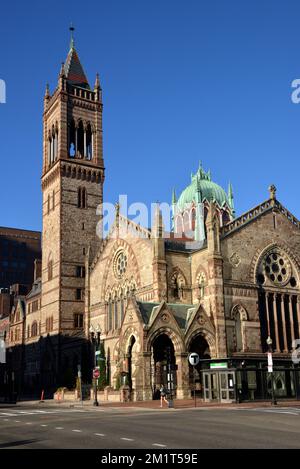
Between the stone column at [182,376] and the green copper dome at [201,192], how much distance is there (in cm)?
5202

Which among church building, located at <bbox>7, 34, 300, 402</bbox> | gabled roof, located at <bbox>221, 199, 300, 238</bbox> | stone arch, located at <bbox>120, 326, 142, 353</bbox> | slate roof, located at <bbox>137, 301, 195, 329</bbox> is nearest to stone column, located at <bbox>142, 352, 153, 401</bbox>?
church building, located at <bbox>7, 34, 300, 402</bbox>

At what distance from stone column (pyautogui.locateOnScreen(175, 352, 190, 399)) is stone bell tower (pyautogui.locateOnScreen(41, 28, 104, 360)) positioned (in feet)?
75.2

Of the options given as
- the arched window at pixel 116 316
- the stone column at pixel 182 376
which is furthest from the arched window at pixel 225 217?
the stone column at pixel 182 376

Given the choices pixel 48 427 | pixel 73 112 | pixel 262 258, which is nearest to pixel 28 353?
pixel 73 112

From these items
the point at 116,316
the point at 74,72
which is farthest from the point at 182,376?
the point at 74,72

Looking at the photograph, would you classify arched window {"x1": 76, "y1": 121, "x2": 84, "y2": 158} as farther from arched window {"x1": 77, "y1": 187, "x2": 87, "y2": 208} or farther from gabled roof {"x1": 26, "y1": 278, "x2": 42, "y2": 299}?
gabled roof {"x1": 26, "y1": 278, "x2": 42, "y2": 299}

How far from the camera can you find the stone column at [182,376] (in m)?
44.9

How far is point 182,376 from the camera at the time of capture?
149ft

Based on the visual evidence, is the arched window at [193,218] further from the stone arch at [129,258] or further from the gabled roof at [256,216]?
the gabled roof at [256,216]

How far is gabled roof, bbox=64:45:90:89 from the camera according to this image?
76631 mm
